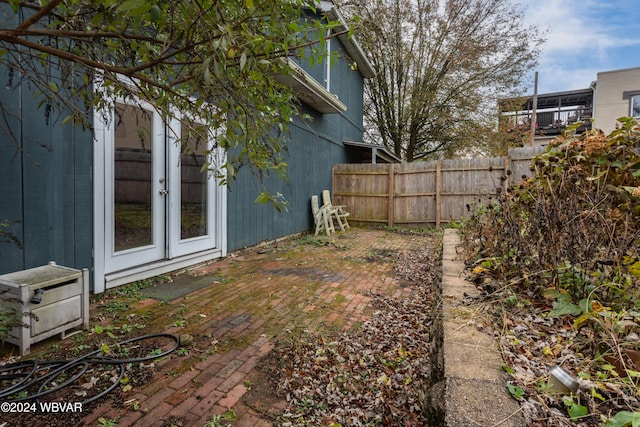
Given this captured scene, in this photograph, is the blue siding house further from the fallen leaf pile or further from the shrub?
the shrub

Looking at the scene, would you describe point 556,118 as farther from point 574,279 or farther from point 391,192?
point 574,279

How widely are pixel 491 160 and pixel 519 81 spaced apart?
7.93 metres

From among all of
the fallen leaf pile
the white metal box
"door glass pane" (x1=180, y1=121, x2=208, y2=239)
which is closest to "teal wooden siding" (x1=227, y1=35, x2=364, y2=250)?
"door glass pane" (x1=180, y1=121, x2=208, y2=239)

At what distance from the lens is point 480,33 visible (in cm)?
1337

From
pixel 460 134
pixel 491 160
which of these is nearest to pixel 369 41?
pixel 460 134

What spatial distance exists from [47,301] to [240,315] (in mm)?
1345

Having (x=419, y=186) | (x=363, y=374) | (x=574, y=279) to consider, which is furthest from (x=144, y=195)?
(x=419, y=186)

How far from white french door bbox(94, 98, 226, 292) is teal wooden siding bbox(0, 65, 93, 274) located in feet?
0.48

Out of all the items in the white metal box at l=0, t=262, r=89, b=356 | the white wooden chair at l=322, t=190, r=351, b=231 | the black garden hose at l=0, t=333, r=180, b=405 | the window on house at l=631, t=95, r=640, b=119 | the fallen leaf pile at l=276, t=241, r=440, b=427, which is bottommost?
the fallen leaf pile at l=276, t=241, r=440, b=427

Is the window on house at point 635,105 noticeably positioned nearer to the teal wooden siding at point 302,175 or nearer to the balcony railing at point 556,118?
the balcony railing at point 556,118

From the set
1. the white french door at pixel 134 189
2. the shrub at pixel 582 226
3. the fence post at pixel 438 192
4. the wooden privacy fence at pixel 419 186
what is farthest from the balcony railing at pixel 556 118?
the white french door at pixel 134 189

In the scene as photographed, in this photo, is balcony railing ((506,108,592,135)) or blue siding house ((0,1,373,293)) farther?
balcony railing ((506,108,592,135))

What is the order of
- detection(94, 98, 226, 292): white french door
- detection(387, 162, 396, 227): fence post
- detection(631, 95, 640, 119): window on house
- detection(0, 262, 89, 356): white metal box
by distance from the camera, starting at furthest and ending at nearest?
detection(631, 95, 640, 119): window on house → detection(387, 162, 396, 227): fence post → detection(94, 98, 226, 292): white french door → detection(0, 262, 89, 356): white metal box

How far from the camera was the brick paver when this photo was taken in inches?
65.7
